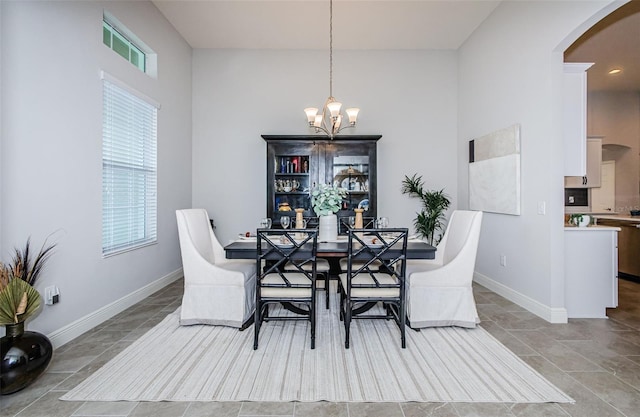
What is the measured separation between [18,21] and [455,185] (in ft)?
16.5

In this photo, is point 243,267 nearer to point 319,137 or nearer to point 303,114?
point 319,137

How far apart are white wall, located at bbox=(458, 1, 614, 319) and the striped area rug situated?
3.27 ft

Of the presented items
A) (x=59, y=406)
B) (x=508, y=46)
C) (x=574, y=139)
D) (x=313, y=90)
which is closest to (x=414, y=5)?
(x=508, y=46)

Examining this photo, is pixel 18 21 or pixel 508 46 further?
pixel 508 46

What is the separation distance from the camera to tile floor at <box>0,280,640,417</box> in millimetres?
1669

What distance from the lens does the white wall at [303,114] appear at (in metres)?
4.88

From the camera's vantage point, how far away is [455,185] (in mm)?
4910

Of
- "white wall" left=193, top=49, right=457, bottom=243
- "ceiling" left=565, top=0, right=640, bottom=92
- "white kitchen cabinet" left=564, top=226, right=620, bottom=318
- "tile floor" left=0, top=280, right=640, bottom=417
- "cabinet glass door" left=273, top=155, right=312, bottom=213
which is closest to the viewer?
"tile floor" left=0, top=280, right=640, bottom=417

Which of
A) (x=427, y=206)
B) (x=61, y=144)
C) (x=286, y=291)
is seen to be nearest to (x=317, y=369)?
(x=286, y=291)

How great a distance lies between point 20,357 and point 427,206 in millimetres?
4494

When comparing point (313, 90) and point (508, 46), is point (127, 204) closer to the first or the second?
point (313, 90)

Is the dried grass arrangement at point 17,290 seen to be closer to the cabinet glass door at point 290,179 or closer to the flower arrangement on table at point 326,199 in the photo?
the flower arrangement on table at point 326,199

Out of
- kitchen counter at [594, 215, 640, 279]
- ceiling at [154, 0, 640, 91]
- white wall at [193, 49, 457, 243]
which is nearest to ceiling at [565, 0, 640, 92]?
ceiling at [154, 0, 640, 91]

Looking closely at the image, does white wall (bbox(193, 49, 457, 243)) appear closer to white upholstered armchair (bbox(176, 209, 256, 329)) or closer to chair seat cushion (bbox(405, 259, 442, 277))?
chair seat cushion (bbox(405, 259, 442, 277))
